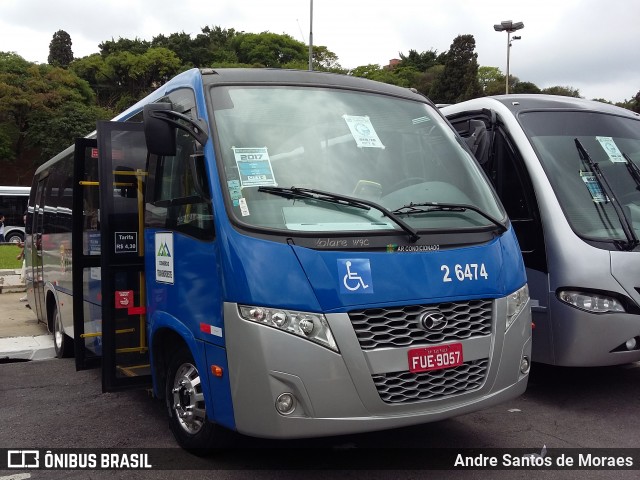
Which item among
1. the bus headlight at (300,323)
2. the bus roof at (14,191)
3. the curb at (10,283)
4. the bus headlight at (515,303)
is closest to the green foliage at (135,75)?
the bus roof at (14,191)

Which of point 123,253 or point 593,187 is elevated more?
point 593,187

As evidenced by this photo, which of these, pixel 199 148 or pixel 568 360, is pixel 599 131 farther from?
pixel 199 148

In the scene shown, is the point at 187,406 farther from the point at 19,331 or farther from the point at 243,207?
the point at 19,331

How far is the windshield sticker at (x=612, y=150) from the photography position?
6.26 meters

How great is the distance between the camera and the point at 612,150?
20.7 ft

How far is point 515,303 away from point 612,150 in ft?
8.94

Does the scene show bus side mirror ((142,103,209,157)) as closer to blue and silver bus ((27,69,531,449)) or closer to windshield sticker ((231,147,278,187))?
blue and silver bus ((27,69,531,449))

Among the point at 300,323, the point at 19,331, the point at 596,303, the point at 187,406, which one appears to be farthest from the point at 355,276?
the point at 19,331

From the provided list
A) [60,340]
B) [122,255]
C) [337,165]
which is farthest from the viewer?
[60,340]

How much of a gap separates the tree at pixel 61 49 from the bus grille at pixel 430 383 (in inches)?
3760

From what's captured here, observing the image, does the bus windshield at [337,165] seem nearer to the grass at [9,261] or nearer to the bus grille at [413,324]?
the bus grille at [413,324]

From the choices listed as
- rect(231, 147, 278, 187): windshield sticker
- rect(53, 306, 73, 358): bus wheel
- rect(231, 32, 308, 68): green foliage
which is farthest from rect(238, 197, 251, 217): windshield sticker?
rect(231, 32, 308, 68): green foliage

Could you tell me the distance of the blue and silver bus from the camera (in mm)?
3699

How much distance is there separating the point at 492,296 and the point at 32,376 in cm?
525
